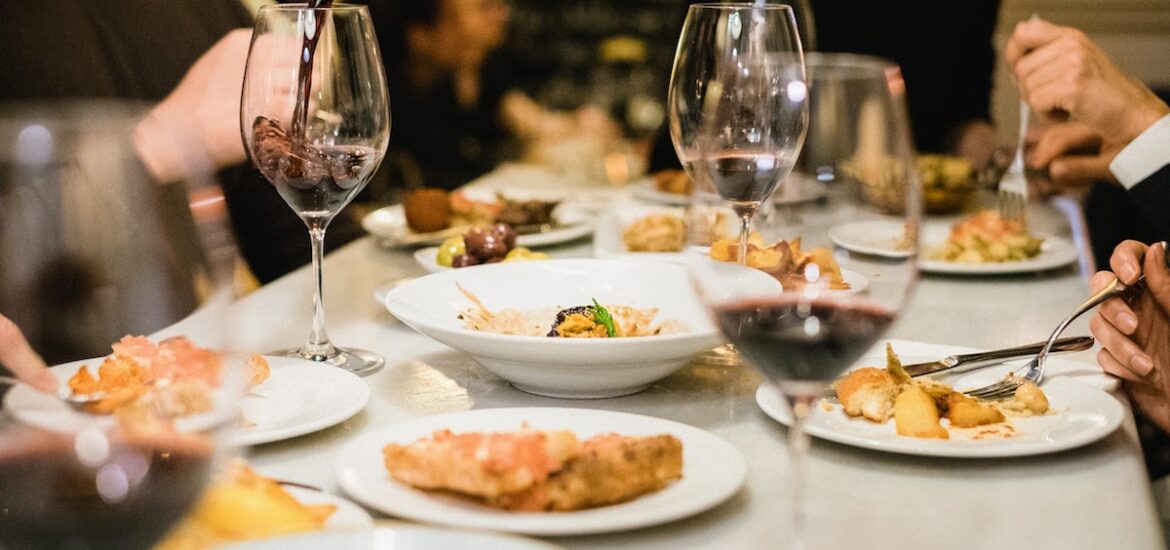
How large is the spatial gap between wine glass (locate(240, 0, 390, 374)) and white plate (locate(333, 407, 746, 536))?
0.27 meters

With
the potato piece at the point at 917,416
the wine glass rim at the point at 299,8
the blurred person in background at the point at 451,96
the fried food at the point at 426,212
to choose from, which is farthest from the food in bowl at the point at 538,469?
the blurred person in background at the point at 451,96

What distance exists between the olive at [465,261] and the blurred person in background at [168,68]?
1.11ft

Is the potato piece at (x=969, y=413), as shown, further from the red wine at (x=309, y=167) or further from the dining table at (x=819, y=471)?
the red wine at (x=309, y=167)

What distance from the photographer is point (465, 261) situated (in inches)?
54.7

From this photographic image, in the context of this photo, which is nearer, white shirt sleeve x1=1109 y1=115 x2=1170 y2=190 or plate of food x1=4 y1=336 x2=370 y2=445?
plate of food x1=4 y1=336 x2=370 y2=445

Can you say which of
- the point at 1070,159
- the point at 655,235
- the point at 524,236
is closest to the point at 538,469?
the point at 655,235

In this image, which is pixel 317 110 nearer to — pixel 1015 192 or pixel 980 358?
pixel 980 358

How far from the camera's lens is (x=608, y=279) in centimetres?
113

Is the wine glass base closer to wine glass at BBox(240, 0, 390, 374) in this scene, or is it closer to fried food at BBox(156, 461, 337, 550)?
wine glass at BBox(240, 0, 390, 374)

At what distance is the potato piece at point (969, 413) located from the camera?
856mm

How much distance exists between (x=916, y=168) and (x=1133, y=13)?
4.34 m

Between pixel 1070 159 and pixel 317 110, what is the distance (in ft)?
4.86

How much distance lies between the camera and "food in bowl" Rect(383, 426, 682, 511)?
0.65 metres

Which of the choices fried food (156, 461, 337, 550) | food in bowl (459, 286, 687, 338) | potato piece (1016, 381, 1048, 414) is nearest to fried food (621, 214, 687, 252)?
food in bowl (459, 286, 687, 338)
